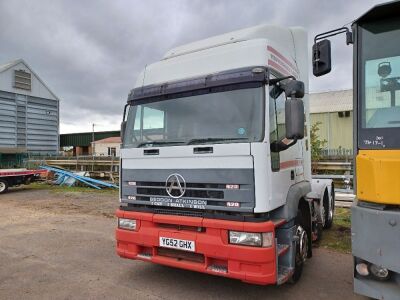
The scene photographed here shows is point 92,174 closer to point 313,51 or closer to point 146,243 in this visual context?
point 146,243

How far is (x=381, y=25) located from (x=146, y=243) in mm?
3302

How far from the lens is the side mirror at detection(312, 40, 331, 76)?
3.42m

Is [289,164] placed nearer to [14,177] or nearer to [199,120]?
[199,120]

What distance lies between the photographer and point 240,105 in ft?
12.7

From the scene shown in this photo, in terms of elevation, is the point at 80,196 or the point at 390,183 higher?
the point at 390,183

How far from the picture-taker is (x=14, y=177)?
49.1 ft

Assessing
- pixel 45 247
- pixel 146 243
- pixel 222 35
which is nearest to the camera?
pixel 146 243

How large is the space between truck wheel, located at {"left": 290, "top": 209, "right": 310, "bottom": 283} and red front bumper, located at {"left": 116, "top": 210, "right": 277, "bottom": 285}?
3.16 feet

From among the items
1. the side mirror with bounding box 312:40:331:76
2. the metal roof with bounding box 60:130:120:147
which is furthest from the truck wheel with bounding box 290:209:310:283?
the metal roof with bounding box 60:130:120:147

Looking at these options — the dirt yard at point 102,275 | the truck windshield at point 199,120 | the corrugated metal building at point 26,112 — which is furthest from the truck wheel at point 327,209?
the corrugated metal building at point 26,112

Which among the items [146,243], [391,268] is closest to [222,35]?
[146,243]

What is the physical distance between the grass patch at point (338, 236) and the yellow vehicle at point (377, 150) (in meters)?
3.24

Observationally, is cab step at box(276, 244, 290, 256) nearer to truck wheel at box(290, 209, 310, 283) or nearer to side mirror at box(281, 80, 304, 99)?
truck wheel at box(290, 209, 310, 283)

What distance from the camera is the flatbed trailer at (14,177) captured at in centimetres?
1462
